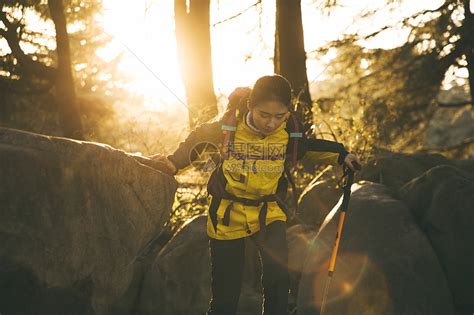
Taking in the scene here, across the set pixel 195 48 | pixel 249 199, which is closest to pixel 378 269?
pixel 249 199

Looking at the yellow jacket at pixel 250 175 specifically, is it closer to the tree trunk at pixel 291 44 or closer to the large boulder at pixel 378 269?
the large boulder at pixel 378 269

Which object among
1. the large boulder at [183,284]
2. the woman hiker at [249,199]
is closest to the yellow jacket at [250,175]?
the woman hiker at [249,199]

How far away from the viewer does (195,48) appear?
1193cm

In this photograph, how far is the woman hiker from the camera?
414 centimetres

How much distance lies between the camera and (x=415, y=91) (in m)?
14.9

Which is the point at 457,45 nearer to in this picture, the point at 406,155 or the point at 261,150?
the point at 406,155

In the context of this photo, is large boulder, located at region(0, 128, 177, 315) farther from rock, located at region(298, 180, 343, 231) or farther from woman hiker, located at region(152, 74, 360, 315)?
rock, located at region(298, 180, 343, 231)

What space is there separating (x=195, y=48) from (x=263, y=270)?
8.30m

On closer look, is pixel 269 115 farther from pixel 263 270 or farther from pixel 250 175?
pixel 263 270

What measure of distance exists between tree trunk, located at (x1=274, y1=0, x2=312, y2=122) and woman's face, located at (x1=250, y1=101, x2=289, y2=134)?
686cm

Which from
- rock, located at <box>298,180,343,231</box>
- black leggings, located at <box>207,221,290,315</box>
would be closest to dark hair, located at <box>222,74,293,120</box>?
black leggings, located at <box>207,221,290,315</box>

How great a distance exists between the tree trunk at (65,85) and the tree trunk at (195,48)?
2.19 m

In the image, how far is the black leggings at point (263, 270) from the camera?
414 centimetres

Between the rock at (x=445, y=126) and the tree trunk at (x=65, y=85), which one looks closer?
the tree trunk at (x=65, y=85)
